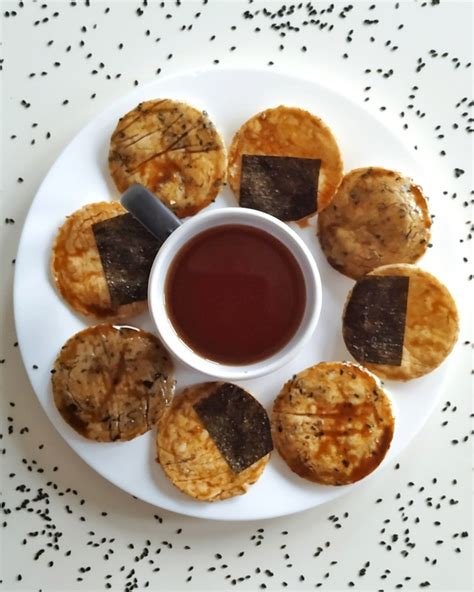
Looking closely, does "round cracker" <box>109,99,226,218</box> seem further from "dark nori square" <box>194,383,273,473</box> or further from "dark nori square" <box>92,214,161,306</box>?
"dark nori square" <box>194,383,273,473</box>

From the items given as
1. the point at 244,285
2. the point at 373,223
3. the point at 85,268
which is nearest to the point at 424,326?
the point at 373,223

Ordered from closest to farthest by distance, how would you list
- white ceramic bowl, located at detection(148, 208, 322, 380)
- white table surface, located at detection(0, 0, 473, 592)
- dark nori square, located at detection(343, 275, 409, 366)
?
white ceramic bowl, located at detection(148, 208, 322, 380), dark nori square, located at detection(343, 275, 409, 366), white table surface, located at detection(0, 0, 473, 592)

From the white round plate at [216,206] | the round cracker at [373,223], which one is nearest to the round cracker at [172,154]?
the white round plate at [216,206]

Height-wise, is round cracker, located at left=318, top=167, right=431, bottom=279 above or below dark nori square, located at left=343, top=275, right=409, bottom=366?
above

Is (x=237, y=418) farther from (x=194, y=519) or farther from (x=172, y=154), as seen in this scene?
(x=172, y=154)

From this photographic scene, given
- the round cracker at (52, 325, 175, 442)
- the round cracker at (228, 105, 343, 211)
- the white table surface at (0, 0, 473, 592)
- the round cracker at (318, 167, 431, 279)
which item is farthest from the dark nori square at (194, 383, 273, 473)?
the round cracker at (228, 105, 343, 211)

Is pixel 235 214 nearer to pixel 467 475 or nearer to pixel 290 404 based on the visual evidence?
pixel 290 404

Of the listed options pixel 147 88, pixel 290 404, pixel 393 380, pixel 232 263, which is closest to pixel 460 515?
pixel 393 380
